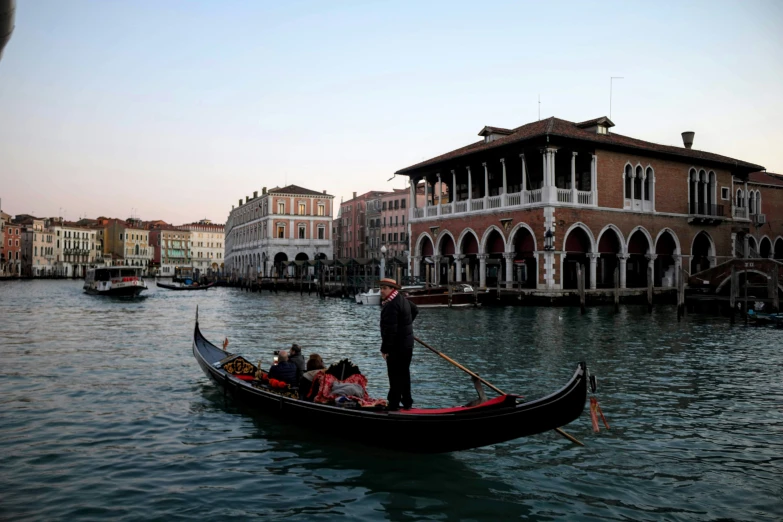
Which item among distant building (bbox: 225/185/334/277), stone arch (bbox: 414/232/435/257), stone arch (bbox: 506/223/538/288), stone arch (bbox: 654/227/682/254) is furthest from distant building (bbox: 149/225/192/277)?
stone arch (bbox: 654/227/682/254)

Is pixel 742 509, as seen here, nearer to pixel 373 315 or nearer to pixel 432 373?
pixel 432 373

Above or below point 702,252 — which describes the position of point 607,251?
below

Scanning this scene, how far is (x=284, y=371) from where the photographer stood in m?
7.80

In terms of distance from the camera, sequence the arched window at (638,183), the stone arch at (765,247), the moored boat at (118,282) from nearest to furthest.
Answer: the arched window at (638,183)
the stone arch at (765,247)
the moored boat at (118,282)

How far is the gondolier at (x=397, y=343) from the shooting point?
6.33 metres

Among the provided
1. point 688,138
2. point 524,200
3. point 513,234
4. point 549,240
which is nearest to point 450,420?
point 549,240

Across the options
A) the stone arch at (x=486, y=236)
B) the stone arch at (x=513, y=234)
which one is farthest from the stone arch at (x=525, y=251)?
the stone arch at (x=486, y=236)

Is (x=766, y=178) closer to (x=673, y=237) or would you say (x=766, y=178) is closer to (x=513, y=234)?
(x=673, y=237)

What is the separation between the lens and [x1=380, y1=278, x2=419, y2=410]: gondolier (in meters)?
6.33

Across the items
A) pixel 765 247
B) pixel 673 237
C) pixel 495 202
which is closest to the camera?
pixel 495 202

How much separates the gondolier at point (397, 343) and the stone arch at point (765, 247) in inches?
1404

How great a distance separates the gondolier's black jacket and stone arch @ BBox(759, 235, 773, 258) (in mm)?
35667

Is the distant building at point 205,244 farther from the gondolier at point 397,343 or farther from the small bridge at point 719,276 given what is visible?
the gondolier at point 397,343

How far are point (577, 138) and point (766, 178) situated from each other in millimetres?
19013
